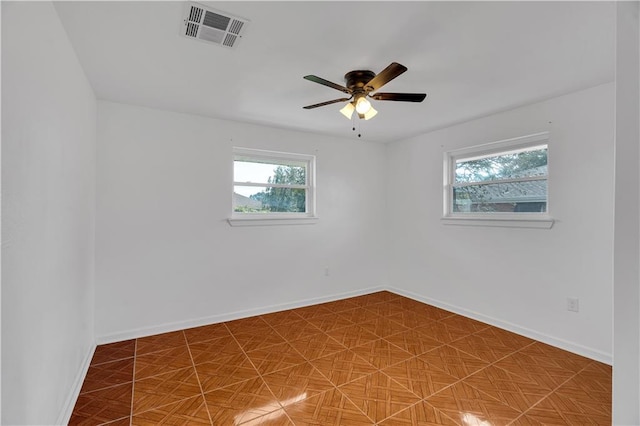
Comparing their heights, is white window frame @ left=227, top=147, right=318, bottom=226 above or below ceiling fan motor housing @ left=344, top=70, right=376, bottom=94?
below

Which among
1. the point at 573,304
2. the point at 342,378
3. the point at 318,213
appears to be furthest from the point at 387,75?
the point at 573,304

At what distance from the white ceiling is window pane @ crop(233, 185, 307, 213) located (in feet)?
3.64

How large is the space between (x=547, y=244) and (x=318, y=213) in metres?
2.64

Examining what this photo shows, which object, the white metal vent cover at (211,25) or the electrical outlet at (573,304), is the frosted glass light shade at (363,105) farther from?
the electrical outlet at (573,304)

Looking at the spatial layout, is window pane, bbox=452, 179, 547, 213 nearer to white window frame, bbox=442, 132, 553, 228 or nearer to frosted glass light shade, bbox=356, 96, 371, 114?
white window frame, bbox=442, 132, 553, 228

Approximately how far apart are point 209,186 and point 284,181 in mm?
1023

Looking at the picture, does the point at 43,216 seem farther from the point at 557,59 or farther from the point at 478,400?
the point at 557,59

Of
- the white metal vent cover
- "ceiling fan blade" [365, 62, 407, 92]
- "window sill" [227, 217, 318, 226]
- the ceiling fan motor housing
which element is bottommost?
"window sill" [227, 217, 318, 226]

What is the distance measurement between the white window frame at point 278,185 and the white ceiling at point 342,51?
0.84 m

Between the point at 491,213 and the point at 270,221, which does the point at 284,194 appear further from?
the point at 491,213

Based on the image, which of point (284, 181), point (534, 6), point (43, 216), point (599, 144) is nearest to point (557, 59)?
point (534, 6)

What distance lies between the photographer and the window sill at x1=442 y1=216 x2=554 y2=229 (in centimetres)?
307

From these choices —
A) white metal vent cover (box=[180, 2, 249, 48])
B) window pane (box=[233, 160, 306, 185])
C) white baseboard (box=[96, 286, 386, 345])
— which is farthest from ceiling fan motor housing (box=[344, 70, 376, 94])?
white baseboard (box=[96, 286, 386, 345])

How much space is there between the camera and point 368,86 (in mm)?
2256
